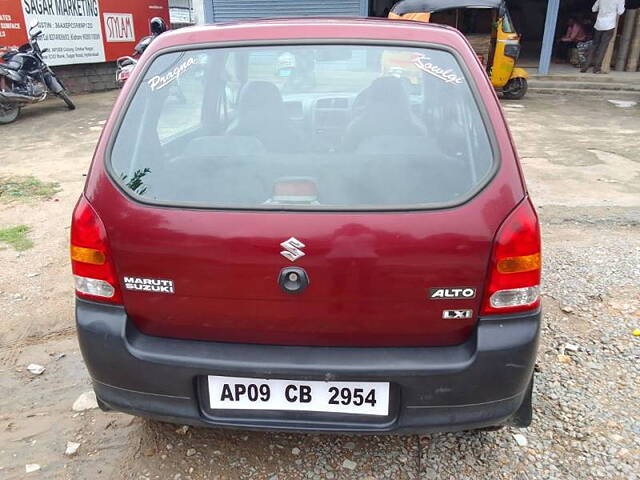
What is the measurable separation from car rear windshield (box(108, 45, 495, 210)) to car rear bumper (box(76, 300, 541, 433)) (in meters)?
0.46

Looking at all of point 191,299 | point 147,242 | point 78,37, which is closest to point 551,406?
point 191,299

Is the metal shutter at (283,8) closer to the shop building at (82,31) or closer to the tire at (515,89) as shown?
the shop building at (82,31)

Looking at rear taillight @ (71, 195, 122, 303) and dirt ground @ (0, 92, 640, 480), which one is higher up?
rear taillight @ (71, 195, 122, 303)

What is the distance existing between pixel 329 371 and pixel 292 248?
404mm

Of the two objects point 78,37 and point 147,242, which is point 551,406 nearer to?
point 147,242

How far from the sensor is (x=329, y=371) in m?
1.67

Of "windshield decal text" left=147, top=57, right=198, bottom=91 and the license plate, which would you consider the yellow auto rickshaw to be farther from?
→ the license plate

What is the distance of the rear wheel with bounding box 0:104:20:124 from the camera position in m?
8.52

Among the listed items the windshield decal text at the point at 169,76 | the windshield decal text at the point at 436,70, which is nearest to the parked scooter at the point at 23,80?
the windshield decal text at the point at 169,76

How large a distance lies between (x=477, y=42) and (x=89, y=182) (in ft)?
31.3

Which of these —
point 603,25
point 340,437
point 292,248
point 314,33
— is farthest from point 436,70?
point 603,25

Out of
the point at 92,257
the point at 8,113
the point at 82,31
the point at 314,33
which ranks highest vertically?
the point at 314,33

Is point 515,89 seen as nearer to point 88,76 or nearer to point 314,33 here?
point 88,76

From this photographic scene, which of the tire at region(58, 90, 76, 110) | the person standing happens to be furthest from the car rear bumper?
the person standing
